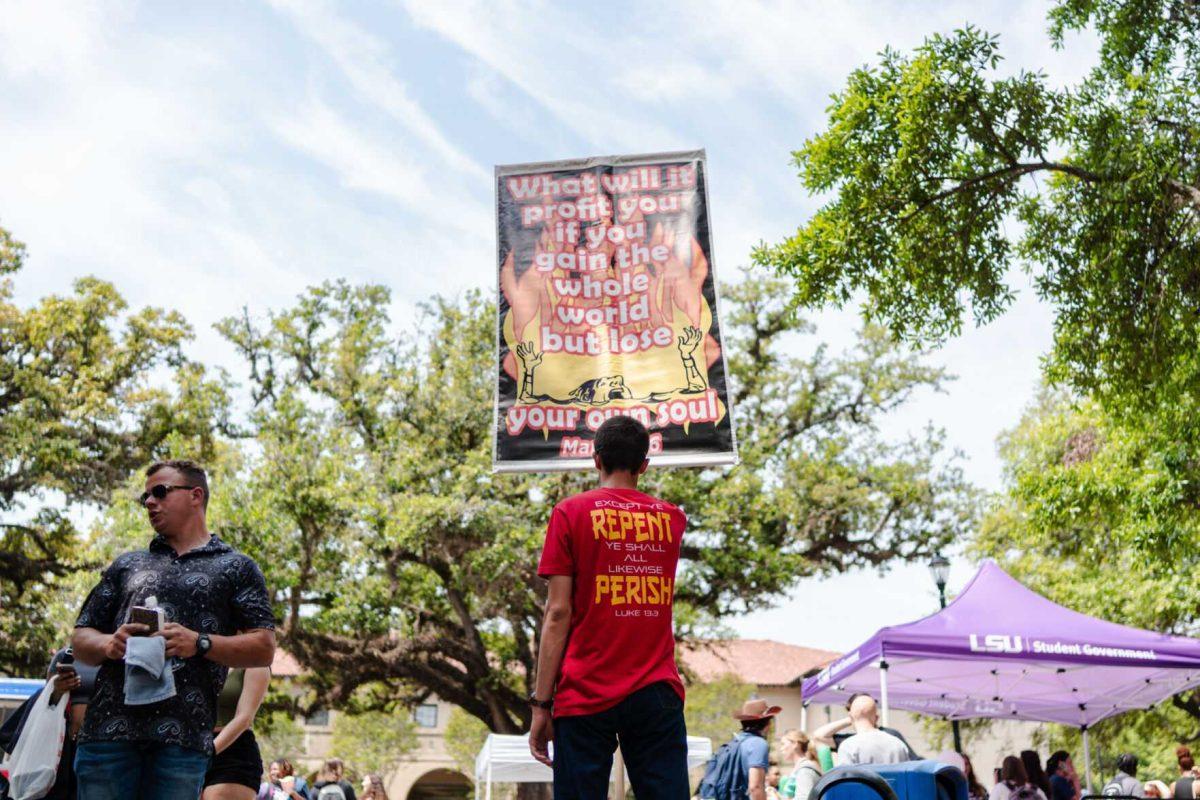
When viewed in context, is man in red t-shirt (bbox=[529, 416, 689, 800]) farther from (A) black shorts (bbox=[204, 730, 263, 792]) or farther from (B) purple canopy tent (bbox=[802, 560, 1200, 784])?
(B) purple canopy tent (bbox=[802, 560, 1200, 784])

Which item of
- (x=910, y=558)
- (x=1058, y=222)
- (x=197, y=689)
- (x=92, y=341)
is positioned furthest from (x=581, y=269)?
(x=92, y=341)

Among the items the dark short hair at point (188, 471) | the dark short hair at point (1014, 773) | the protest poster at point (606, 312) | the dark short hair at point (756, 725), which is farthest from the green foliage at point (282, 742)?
the dark short hair at point (188, 471)

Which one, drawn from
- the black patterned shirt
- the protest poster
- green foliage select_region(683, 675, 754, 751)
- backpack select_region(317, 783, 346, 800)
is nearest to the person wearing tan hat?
the protest poster

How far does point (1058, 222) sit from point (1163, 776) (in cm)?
→ 3871

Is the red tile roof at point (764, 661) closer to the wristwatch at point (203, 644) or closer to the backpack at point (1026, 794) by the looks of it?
the backpack at point (1026, 794)

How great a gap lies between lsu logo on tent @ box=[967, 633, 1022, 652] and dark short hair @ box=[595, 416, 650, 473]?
7398 millimetres

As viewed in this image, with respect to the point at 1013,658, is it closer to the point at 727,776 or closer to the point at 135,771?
the point at 727,776

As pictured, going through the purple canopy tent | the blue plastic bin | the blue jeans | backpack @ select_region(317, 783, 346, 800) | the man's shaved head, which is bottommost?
backpack @ select_region(317, 783, 346, 800)

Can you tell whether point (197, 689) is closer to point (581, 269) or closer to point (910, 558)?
point (581, 269)

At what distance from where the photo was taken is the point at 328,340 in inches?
1104

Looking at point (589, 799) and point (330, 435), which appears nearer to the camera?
point (589, 799)

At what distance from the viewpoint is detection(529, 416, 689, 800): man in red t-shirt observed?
3875 mm

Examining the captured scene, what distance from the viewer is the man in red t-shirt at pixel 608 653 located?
3.88 m

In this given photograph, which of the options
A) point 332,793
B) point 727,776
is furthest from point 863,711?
point 332,793
